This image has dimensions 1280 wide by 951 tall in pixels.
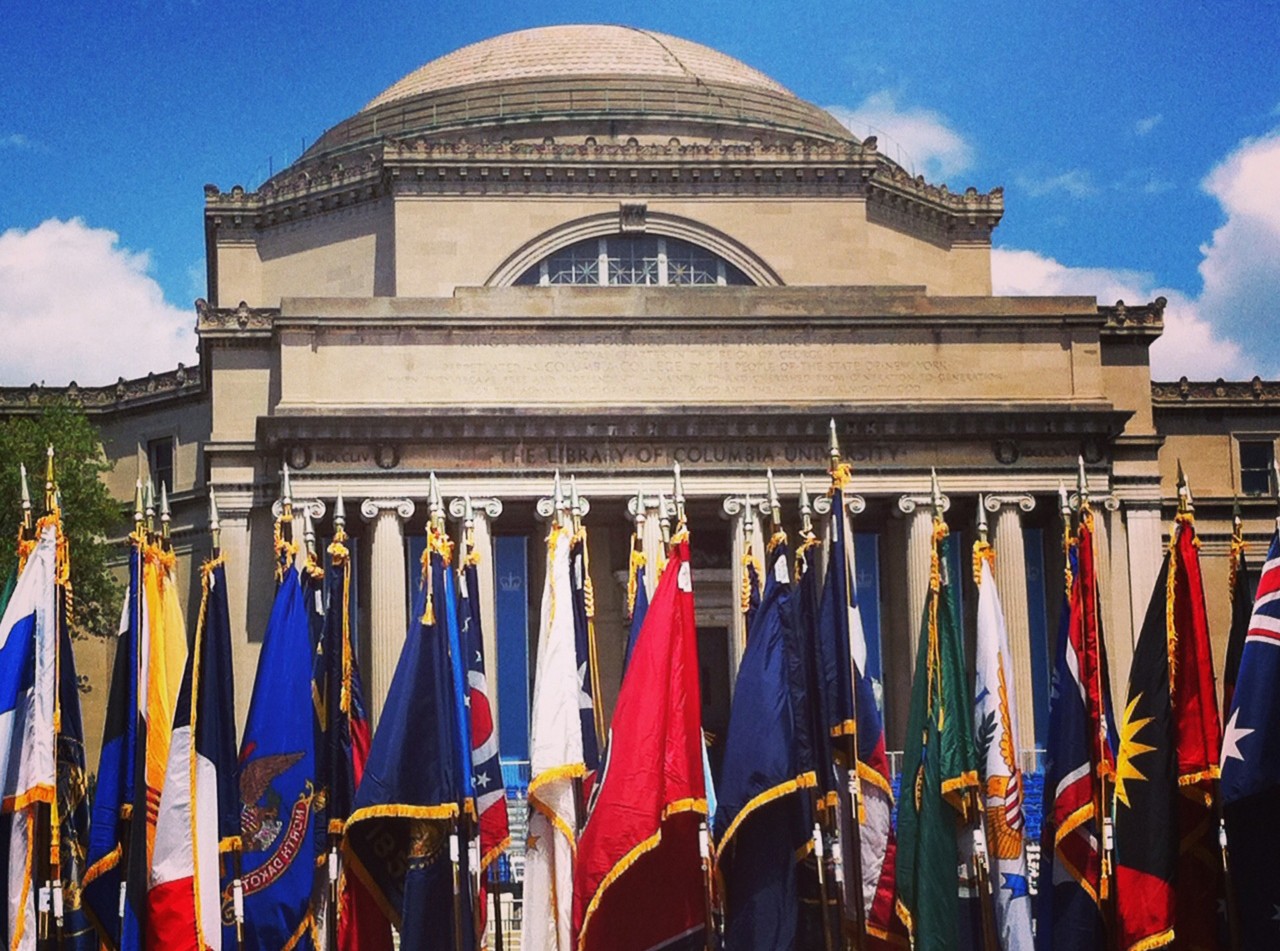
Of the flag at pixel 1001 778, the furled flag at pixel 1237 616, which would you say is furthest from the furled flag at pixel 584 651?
the furled flag at pixel 1237 616

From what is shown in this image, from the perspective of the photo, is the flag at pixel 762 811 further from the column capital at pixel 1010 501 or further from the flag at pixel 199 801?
the column capital at pixel 1010 501

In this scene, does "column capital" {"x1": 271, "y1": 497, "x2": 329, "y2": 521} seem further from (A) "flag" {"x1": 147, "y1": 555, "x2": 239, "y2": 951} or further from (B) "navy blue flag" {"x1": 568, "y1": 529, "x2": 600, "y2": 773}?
(B) "navy blue flag" {"x1": 568, "y1": 529, "x2": 600, "y2": 773}

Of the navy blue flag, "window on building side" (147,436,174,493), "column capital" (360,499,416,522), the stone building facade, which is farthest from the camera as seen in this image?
"window on building side" (147,436,174,493)

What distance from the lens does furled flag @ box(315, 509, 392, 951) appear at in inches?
1215

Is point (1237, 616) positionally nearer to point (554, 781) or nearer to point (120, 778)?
point (554, 781)

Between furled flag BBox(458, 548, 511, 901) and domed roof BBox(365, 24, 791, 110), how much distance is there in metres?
38.2

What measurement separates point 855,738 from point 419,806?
5486mm

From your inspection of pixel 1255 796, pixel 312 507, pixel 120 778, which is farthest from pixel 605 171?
pixel 1255 796

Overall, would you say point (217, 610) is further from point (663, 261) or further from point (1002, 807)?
point (663, 261)

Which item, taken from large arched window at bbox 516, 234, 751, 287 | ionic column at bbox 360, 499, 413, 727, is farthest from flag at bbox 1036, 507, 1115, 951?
large arched window at bbox 516, 234, 751, 287

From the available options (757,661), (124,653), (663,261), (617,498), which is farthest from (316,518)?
(757,661)

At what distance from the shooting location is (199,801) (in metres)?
30.8

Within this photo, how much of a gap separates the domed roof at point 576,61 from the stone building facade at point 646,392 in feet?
17.9

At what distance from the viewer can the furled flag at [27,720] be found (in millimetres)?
29469
